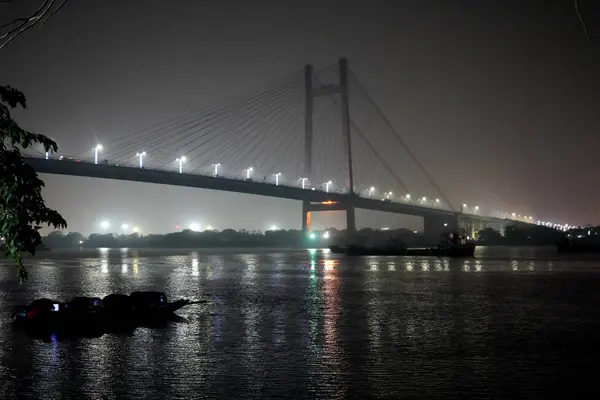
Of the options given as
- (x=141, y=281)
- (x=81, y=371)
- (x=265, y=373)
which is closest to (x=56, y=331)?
(x=81, y=371)

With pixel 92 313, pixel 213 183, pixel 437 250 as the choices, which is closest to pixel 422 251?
pixel 437 250

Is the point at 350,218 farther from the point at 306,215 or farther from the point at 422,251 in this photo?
the point at 422,251

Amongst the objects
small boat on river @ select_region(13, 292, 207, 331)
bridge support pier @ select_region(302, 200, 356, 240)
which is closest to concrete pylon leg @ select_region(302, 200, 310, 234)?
bridge support pier @ select_region(302, 200, 356, 240)

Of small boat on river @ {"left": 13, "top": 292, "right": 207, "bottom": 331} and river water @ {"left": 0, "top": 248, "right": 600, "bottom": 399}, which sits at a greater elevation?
small boat on river @ {"left": 13, "top": 292, "right": 207, "bottom": 331}

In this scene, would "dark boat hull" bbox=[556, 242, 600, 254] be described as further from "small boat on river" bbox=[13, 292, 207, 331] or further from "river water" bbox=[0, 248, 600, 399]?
"small boat on river" bbox=[13, 292, 207, 331]

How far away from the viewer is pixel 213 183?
65438mm

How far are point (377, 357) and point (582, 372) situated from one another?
377 cm

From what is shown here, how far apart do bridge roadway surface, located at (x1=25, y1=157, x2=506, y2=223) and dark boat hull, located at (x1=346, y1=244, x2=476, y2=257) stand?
537 centimetres

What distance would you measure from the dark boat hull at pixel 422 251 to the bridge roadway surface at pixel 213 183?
5.37 metres

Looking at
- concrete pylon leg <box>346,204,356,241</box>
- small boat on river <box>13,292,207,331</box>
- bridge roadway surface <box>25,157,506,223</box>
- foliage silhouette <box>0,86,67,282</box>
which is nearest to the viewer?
foliage silhouette <box>0,86,67,282</box>

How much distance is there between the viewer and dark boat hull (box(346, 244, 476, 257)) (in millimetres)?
85469

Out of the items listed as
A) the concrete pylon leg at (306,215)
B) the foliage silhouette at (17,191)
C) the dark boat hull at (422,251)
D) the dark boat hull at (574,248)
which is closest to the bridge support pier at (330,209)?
the concrete pylon leg at (306,215)

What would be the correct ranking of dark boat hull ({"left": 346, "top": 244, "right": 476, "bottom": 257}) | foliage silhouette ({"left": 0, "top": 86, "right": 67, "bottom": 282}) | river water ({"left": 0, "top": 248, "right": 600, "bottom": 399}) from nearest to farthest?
foliage silhouette ({"left": 0, "top": 86, "right": 67, "bottom": 282}) → river water ({"left": 0, "top": 248, "right": 600, "bottom": 399}) → dark boat hull ({"left": 346, "top": 244, "right": 476, "bottom": 257})

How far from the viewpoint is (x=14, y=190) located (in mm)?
4465
